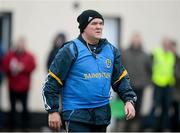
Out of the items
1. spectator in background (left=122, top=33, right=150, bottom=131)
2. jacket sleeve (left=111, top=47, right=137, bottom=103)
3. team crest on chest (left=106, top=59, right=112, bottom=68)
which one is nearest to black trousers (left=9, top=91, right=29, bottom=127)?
spectator in background (left=122, top=33, right=150, bottom=131)

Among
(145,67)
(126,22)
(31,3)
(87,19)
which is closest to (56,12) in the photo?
(31,3)

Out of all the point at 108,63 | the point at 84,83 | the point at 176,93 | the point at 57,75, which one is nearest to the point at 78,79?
the point at 84,83

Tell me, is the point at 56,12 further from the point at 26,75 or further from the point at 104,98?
the point at 104,98

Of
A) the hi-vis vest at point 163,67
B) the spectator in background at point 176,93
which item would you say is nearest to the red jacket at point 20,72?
the hi-vis vest at point 163,67

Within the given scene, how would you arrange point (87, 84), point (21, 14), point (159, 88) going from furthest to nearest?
1. point (21, 14)
2. point (159, 88)
3. point (87, 84)

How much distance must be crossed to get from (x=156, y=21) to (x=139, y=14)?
48 cm

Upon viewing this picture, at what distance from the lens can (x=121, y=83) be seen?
748 cm

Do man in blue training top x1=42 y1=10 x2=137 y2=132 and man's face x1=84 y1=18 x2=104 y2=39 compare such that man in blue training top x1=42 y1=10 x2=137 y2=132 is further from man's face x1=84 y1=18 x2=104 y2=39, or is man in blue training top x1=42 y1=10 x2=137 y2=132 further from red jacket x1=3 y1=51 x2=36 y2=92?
red jacket x1=3 y1=51 x2=36 y2=92

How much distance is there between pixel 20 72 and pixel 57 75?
296 inches

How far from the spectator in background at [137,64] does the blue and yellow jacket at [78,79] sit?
23.6 ft

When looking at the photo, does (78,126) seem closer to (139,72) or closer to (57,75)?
(57,75)

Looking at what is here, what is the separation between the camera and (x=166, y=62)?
14.6 metres

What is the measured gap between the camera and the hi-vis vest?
47.7ft

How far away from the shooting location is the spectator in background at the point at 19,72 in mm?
14570
